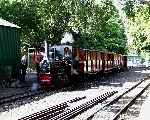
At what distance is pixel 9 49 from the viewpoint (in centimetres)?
3039

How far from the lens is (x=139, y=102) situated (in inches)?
766

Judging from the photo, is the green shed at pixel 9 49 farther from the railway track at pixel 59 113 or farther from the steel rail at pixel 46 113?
the steel rail at pixel 46 113

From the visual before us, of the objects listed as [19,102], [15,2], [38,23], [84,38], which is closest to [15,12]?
[15,2]

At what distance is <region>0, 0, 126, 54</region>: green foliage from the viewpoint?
146 ft

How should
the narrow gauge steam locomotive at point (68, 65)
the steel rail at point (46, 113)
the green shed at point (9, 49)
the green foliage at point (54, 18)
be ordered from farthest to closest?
1. the green foliage at point (54, 18)
2. the green shed at point (9, 49)
3. the narrow gauge steam locomotive at point (68, 65)
4. the steel rail at point (46, 113)

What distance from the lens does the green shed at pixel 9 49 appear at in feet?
95.4

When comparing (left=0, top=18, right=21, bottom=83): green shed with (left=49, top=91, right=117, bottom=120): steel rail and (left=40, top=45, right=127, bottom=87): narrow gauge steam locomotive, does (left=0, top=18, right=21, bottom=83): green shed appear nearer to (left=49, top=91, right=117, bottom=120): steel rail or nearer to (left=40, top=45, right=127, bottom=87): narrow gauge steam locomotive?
(left=40, top=45, right=127, bottom=87): narrow gauge steam locomotive

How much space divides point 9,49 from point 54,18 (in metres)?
18.6

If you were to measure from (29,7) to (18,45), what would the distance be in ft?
49.3

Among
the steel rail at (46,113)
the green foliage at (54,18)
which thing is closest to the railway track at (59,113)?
the steel rail at (46,113)

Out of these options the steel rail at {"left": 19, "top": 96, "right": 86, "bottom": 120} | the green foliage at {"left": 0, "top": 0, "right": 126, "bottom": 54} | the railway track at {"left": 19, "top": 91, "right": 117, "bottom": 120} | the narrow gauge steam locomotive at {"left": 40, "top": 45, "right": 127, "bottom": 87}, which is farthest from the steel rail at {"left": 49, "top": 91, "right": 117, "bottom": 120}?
the green foliage at {"left": 0, "top": 0, "right": 126, "bottom": 54}

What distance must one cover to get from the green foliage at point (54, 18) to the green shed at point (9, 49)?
11558 mm

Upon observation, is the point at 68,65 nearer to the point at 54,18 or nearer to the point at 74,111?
the point at 74,111

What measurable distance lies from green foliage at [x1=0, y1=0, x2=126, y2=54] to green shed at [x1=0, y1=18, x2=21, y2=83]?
37.9 ft
